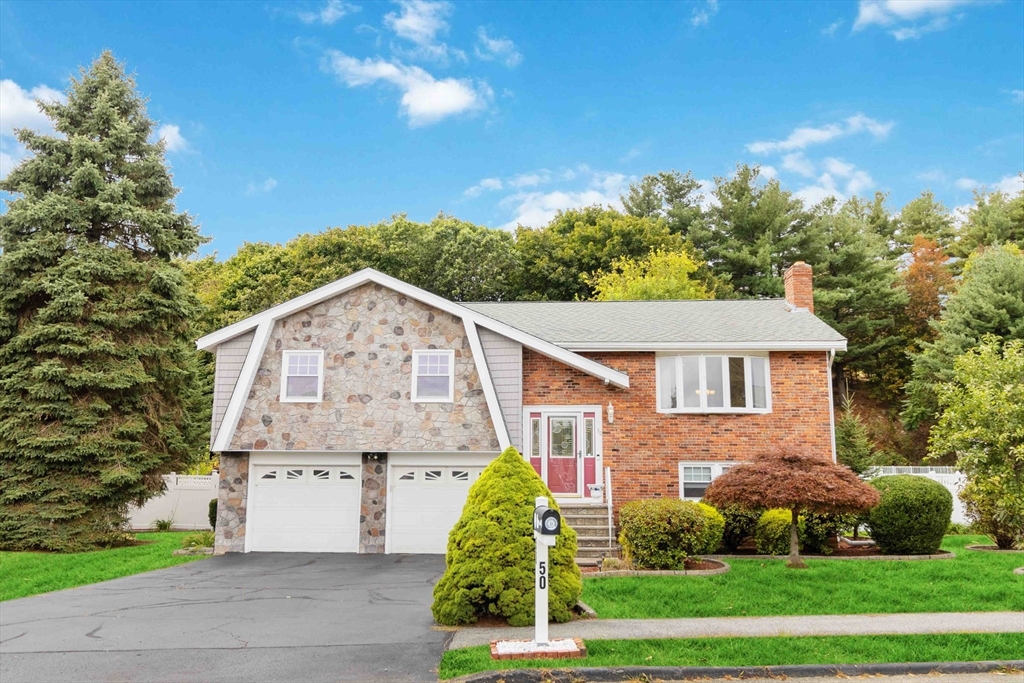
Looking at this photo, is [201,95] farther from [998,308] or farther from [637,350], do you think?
[998,308]

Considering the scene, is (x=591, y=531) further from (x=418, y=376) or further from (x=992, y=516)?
(x=992, y=516)

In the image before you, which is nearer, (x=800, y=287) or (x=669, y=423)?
(x=669, y=423)

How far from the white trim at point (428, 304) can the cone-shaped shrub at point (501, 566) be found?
24.6 feet

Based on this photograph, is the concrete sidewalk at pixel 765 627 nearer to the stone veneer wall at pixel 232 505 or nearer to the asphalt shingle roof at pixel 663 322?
the asphalt shingle roof at pixel 663 322

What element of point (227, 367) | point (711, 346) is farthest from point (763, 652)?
point (227, 367)

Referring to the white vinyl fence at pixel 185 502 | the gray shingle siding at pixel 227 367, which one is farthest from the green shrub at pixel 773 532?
the white vinyl fence at pixel 185 502

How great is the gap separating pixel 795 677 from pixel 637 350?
37.8ft

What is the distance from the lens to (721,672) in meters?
7.06

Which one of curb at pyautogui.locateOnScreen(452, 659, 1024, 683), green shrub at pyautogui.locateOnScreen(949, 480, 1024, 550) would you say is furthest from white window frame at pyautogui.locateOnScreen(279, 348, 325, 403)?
green shrub at pyautogui.locateOnScreen(949, 480, 1024, 550)

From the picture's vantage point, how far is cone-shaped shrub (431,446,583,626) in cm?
916

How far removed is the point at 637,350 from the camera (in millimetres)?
18172

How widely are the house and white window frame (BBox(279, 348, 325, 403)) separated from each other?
0.11ft

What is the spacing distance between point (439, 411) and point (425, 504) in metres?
2.20

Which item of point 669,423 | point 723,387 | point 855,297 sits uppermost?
point 855,297
